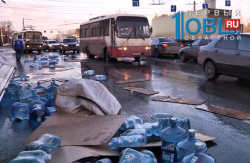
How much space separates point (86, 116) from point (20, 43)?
16.4m

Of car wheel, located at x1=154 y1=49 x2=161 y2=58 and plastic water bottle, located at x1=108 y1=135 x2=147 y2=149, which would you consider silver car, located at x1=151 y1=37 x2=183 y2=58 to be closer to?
car wheel, located at x1=154 y1=49 x2=161 y2=58

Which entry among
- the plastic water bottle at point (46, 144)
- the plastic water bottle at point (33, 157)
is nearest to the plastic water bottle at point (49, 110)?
the plastic water bottle at point (46, 144)

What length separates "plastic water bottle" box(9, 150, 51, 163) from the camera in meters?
2.79

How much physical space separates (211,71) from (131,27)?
8170mm

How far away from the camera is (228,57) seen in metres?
8.45

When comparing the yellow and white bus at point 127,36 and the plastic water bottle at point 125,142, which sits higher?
the yellow and white bus at point 127,36

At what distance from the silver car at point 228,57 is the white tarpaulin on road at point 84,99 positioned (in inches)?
184

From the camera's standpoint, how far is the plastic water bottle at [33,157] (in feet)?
9.17

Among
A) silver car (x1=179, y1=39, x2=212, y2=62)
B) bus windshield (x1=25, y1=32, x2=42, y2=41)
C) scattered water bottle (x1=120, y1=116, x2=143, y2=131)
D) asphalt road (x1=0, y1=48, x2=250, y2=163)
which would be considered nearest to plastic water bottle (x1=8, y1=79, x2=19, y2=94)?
asphalt road (x1=0, y1=48, x2=250, y2=163)

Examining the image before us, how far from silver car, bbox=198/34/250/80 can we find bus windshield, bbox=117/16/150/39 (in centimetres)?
728

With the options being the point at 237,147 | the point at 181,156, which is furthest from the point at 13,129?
the point at 237,147

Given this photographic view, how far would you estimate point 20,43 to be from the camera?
1900 cm

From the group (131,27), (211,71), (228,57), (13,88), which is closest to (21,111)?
(13,88)

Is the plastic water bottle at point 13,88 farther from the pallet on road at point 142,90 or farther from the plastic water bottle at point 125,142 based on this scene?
the plastic water bottle at point 125,142
